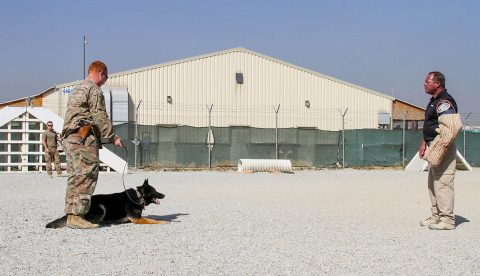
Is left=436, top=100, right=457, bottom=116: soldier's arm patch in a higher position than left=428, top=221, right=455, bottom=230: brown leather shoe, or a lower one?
higher

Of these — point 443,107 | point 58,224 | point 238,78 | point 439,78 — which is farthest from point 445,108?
point 238,78

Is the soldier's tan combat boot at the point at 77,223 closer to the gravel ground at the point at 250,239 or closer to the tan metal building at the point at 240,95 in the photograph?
the gravel ground at the point at 250,239

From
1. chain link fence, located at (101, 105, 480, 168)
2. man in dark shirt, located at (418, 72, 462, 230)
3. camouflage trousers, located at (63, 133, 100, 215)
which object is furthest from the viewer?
chain link fence, located at (101, 105, 480, 168)

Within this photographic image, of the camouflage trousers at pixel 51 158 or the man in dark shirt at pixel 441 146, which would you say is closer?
the man in dark shirt at pixel 441 146

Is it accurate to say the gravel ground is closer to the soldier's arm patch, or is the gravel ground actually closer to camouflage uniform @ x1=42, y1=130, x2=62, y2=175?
the soldier's arm patch

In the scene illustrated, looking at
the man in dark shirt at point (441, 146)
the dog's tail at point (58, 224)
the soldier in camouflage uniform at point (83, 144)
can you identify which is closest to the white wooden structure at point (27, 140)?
the dog's tail at point (58, 224)

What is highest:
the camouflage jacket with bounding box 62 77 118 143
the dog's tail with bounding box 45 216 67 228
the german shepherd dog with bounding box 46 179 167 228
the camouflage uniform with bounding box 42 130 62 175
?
the camouflage jacket with bounding box 62 77 118 143

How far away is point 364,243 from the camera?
671cm

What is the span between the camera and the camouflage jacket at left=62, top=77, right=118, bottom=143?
750cm

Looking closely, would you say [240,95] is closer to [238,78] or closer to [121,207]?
[238,78]

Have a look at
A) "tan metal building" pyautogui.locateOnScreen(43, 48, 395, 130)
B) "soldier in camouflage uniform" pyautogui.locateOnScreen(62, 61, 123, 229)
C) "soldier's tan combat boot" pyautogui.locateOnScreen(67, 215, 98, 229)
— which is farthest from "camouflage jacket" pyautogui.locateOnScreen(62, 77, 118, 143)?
"tan metal building" pyautogui.locateOnScreen(43, 48, 395, 130)

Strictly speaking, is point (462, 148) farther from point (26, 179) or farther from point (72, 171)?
point (72, 171)

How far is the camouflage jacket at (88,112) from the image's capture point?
24.6 ft

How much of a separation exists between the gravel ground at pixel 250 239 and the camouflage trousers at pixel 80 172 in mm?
315
